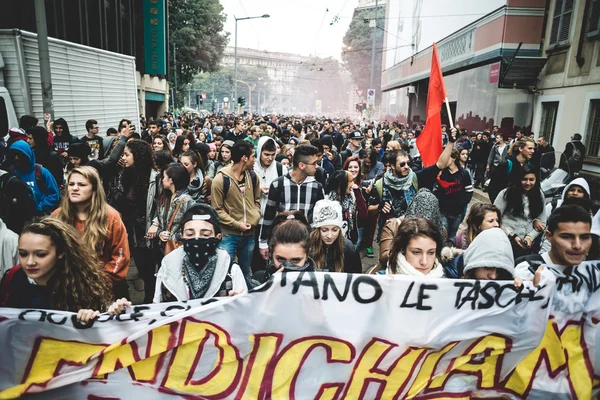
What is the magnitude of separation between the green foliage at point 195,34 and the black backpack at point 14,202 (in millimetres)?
32844

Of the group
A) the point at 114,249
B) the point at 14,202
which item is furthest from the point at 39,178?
the point at 114,249

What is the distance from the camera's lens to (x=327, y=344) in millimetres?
2275

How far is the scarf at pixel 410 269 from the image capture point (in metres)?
2.64

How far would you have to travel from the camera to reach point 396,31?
34.3 m

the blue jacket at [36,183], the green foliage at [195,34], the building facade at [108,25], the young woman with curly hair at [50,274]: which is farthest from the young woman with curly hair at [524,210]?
the green foliage at [195,34]

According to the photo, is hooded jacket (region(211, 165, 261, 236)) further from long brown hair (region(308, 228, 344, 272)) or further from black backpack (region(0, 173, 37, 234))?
black backpack (region(0, 173, 37, 234))

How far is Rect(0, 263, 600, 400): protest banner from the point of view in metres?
2.15

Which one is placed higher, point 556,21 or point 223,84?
point 223,84

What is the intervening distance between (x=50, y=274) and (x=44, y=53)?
756 centimetres

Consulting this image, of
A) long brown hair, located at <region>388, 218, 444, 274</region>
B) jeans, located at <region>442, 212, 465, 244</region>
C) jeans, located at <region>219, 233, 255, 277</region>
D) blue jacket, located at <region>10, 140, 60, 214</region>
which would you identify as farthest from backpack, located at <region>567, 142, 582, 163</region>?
blue jacket, located at <region>10, 140, 60, 214</region>

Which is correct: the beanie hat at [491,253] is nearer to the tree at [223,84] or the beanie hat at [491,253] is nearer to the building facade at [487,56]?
the building facade at [487,56]

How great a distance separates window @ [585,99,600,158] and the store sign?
21023 millimetres

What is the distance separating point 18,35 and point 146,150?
6633 mm

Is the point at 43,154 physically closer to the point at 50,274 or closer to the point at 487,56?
the point at 50,274
